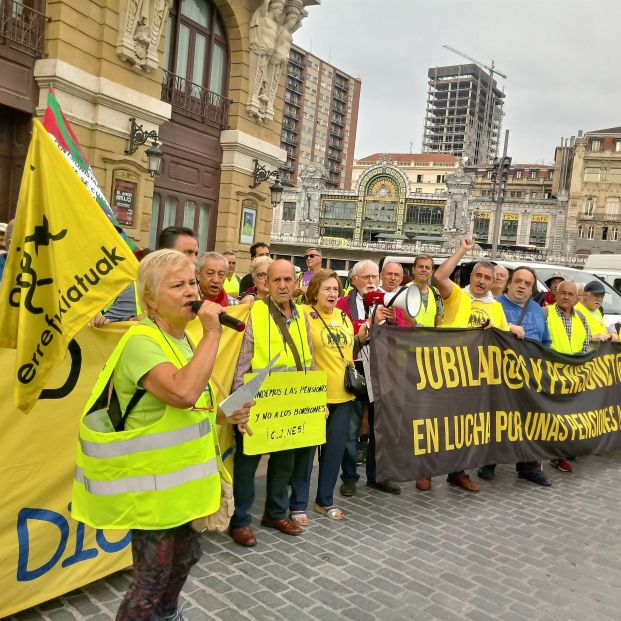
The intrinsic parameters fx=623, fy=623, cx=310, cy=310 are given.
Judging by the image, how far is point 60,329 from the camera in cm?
272

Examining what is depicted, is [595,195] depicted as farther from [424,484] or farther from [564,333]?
[424,484]

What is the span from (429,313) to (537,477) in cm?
203

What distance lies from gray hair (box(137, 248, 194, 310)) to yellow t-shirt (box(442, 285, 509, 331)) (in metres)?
3.92

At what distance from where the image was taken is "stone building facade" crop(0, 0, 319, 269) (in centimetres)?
1123

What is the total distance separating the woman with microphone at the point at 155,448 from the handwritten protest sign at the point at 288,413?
5.54 feet

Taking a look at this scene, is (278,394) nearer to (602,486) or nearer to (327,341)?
(327,341)

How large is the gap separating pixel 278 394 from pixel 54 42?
31.9 feet

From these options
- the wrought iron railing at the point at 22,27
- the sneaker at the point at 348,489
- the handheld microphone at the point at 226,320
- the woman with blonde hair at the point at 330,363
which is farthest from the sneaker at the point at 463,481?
the wrought iron railing at the point at 22,27

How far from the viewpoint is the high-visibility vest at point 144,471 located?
8.00 ft

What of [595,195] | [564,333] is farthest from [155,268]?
[595,195]

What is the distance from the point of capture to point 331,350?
194 inches

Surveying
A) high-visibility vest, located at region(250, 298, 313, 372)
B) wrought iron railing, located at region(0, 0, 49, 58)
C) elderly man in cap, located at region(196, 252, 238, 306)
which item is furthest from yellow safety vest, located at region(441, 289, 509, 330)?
wrought iron railing, located at region(0, 0, 49, 58)

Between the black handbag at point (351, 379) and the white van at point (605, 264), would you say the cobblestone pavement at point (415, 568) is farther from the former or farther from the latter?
the white van at point (605, 264)

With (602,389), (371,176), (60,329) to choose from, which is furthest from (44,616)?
(371,176)
